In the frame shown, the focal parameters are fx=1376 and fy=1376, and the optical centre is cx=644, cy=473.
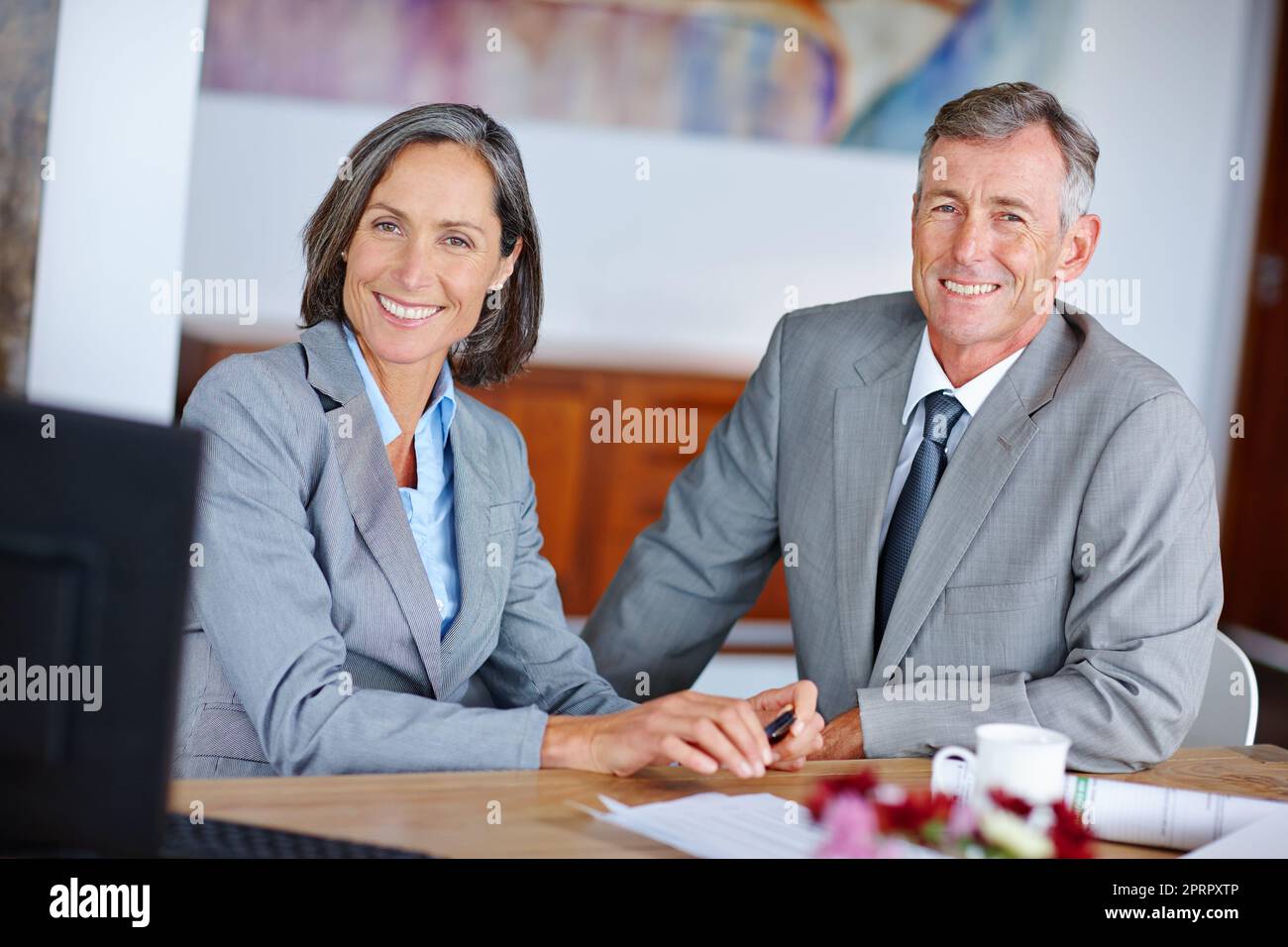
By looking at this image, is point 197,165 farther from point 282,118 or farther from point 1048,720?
point 1048,720

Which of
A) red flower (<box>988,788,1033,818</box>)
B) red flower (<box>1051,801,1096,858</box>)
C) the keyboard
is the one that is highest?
red flower (<box>988,788,1033,818</box>)

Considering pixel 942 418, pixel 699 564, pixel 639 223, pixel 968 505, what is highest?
pixel 639 223

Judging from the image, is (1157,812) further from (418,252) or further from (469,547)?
(418,252)

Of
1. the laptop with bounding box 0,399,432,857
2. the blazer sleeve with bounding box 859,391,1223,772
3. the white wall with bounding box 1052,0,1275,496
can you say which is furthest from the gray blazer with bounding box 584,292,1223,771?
→ the white wall with bounding box 1052,0,1275,496

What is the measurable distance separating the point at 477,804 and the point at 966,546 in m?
0.85

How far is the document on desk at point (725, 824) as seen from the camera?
48.2 inches

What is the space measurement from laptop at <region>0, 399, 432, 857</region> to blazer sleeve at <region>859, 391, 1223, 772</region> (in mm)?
992

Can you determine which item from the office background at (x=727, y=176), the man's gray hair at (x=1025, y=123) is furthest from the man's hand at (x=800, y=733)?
the office background at (x=727, y=176)

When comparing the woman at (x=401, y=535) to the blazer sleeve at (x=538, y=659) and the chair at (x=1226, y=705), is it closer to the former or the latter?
the blazer sleeve at (x=538, y=659)

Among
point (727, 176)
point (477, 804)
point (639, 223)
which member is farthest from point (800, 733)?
point (727, 176)

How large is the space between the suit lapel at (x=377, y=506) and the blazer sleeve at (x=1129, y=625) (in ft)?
1.77

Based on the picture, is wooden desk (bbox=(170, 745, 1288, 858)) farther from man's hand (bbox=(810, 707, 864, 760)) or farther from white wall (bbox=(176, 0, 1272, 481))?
white wall (bbox=(176, 0, 1272, 481))

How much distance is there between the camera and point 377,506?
1666mm

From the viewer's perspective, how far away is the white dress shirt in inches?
79.5
